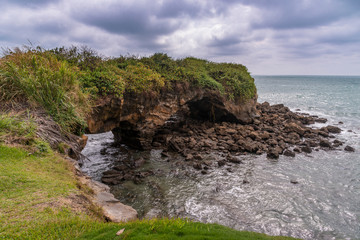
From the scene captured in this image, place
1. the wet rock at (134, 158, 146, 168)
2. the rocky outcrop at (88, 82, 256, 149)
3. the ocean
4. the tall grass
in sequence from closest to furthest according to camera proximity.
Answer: the tall grass, the ocean, the rocky outcrop at (88, 82, 256, 149), the wet rock at (134, 158, 146, 168)

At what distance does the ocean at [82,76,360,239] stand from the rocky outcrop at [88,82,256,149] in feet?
5.46

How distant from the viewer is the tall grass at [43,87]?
7.34 metres

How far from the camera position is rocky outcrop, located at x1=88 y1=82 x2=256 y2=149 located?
1183cm

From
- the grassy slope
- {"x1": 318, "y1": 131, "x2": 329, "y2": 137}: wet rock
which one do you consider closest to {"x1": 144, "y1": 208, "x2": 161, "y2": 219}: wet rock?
the grassy slope

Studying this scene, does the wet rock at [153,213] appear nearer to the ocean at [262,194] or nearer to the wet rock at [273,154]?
the ocean at [262,194]

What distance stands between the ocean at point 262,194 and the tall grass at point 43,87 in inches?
168

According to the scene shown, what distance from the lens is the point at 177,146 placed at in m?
15.0

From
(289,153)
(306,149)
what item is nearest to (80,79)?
(289,153)

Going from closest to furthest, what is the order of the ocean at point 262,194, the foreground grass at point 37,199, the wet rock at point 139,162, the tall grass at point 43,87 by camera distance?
the foreground grass at point 37,199
the tall grass at point 43,87
the ocean at point 262,194
the wet rock at point 139,162

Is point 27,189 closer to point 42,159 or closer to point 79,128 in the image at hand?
point 42,159

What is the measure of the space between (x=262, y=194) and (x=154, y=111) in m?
8.78

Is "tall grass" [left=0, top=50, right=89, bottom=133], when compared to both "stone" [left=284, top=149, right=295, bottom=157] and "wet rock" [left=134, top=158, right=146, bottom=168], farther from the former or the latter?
"stone" [left=284, top=149, right=295, bottom=157]

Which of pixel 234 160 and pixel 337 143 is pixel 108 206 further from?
pixel 337 143

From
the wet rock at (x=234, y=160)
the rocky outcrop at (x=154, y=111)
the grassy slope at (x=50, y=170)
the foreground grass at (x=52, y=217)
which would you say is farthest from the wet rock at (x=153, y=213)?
the wet rock at (x=234, y=160)
